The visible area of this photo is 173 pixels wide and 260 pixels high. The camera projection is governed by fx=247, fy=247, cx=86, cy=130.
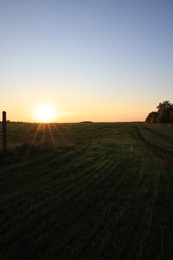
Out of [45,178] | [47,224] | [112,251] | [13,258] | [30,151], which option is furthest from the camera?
[30,151]

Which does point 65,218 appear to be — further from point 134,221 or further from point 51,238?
point 134,221

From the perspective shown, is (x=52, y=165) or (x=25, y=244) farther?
(x=52, y=165)

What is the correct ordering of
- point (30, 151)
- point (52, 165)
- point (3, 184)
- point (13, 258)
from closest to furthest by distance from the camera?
point (13, 258) → point (3, 184) → point (52, 165) → point (30, 151)

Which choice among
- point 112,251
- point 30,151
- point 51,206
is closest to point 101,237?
point 112,251

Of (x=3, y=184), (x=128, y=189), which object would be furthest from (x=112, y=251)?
(x=3, y=184)

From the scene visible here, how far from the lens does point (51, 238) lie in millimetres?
7867

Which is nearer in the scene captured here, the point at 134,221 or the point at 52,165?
the point at 134,221

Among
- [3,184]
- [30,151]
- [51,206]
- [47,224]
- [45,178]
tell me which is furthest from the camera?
[30,151]

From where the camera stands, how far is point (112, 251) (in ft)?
24.1

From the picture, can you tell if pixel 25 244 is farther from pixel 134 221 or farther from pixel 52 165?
pixel 52 165

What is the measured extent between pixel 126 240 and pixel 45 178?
8.02 meters

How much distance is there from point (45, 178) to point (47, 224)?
624cm

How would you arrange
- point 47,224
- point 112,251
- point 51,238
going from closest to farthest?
point 112,251 < point 51,238 < point 47,224

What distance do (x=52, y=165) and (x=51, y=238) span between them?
11.0 metres
